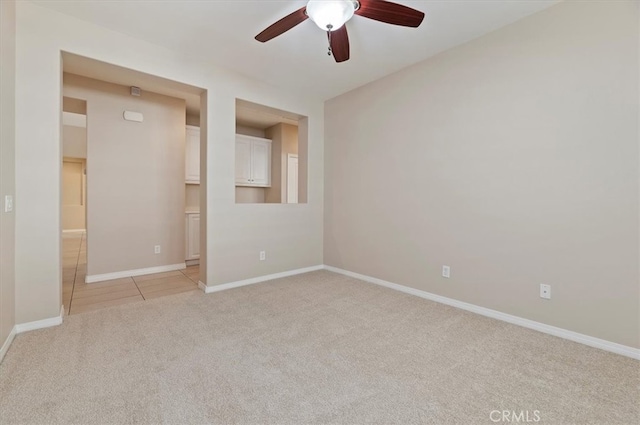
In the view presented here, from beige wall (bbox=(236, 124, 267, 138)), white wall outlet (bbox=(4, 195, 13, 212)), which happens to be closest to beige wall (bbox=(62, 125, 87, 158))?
beige wall (bbox=(236, 124, 267, 138))

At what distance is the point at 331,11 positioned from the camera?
185cm

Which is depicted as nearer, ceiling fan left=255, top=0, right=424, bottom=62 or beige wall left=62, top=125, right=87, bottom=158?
ceiling fan left=255, top=0, right=424, bottom=62

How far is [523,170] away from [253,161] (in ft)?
14.4

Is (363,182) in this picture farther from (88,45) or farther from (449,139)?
(88,45)

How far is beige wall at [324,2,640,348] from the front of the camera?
2029 millimetres

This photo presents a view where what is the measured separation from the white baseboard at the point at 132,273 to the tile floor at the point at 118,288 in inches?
3.8

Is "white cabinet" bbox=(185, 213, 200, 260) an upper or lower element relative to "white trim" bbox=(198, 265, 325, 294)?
upper

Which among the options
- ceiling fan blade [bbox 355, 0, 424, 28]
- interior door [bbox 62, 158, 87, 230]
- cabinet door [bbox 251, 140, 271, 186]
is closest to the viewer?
ceiling fan blade [bbox 355, 0, 424, 28]

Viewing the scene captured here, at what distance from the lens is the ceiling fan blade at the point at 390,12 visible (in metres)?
1.80

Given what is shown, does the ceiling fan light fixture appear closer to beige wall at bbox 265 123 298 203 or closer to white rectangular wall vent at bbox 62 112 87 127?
beige wall at bbox 265 123 298 203

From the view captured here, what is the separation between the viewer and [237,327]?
7.93 ft

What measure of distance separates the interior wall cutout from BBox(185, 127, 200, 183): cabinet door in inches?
28.9

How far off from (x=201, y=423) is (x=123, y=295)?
246 cm

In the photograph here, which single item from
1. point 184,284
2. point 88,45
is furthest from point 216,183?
point 88,45
